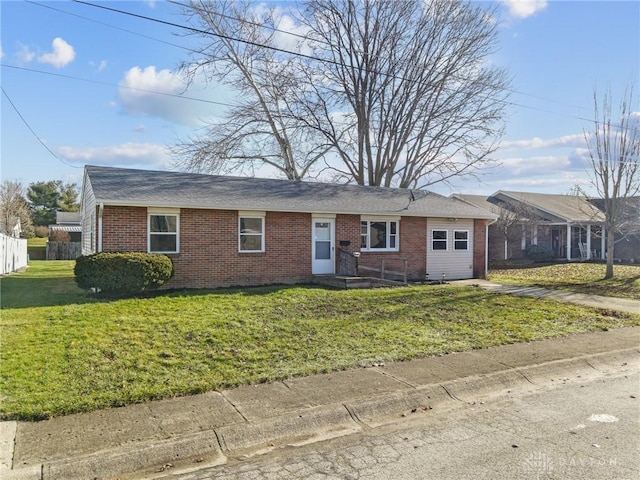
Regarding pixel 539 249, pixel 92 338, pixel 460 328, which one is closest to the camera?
pixel 92 338

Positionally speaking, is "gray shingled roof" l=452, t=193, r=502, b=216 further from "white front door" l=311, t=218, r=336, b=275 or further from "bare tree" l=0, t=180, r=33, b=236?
"bare tree" l=0, t=180, r=33, b=236

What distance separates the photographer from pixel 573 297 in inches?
599

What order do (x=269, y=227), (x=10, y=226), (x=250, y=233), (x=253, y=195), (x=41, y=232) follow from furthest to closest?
1. (x=41, y=232)
2. (x=10, y=226)
3. (x=253, y=195)
4. (x=269, y=227)
5. (x=250, y=233)

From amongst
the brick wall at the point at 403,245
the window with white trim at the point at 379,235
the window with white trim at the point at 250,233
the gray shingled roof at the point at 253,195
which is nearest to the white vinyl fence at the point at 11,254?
the gray shingled roof at the point at 253,195

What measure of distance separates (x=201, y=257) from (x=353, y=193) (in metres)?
8.11

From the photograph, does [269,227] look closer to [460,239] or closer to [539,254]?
[460,239]

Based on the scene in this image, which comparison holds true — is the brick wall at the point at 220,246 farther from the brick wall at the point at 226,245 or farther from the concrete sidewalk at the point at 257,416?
the concrete sidewalk at the point at 257,416

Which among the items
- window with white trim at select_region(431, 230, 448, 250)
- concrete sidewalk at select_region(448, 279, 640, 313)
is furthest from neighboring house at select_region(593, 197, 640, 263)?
concrete sidewalk at select_region(448, 279, 640, 313)

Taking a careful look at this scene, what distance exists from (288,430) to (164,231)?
10.6 meters

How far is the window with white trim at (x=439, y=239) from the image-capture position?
1972 cm

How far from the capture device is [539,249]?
31.2m

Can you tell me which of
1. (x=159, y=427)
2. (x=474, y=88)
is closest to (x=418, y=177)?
(x=474, y=88)

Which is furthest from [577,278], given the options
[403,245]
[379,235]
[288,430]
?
[288,430]

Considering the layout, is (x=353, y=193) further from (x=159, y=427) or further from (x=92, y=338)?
(x=159, y=427)
